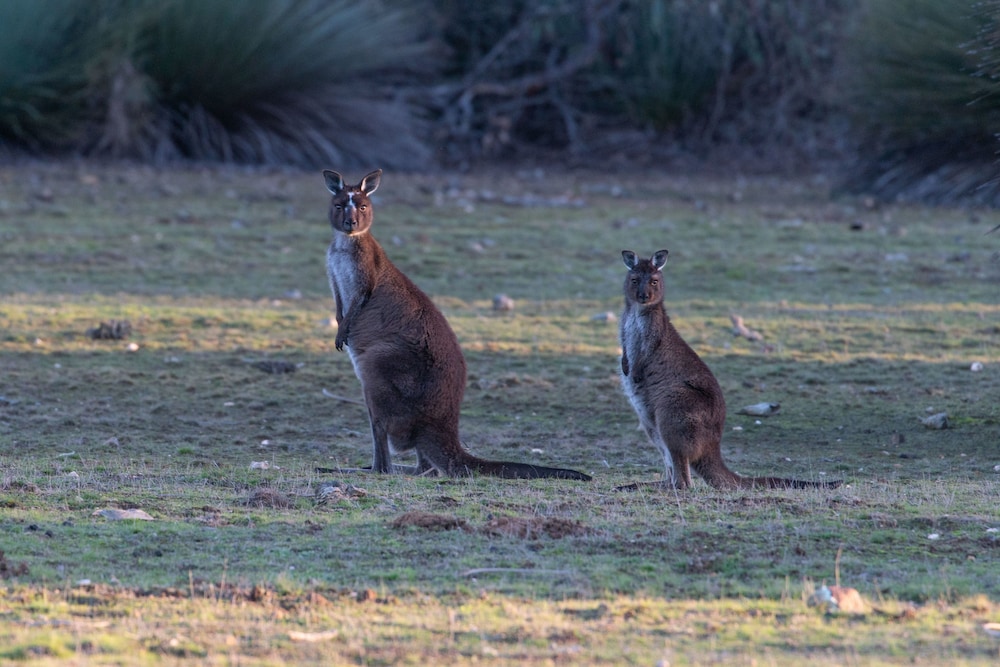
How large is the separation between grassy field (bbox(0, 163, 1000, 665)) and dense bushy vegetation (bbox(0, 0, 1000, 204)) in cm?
91

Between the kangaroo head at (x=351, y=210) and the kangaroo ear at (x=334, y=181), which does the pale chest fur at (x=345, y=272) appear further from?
the kangaroo ear at (x=334, y=181)

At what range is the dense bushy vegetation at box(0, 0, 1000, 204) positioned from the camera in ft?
49.8

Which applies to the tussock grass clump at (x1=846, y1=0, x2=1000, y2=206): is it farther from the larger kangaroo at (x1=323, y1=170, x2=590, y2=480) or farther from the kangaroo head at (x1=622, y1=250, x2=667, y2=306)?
the larger kangaroo at (x1=323, y1=170, x2=590, y2=480)

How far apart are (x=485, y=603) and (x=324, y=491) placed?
1.57 meters

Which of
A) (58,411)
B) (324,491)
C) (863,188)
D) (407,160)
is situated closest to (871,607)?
(324,491)

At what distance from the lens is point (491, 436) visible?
7641mm

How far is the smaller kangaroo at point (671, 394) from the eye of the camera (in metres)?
6.16

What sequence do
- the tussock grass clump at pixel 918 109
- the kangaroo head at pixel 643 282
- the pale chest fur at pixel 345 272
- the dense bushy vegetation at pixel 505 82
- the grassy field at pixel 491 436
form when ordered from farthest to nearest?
the dense bushy vegetation at pixel 505 82
the tussock grass clump at pixel 918 109
the pale chest fur at pixel 345 272
the kangaroo head at pixel 643 282
the grassy field at pixel 491 436

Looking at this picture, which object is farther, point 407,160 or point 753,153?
point 753,153

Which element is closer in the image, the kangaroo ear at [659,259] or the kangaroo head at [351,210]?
the kangaroo head at [351,210]

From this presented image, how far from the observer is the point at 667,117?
1933 centimetres

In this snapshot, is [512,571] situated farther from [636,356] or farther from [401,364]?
[636,356]

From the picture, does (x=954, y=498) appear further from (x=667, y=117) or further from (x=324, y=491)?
(x=667, y=117)

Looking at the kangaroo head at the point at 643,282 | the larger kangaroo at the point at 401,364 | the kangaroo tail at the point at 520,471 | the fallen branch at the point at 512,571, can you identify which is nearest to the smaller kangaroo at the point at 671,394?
the kangaroo head at the point at 643,282
